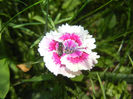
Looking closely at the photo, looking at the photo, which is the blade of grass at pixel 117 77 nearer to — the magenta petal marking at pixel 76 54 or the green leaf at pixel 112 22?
the magenta petal marking at pixel 76 54

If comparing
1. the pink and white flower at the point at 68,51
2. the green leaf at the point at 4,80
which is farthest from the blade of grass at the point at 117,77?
the green leaf at the point at 4,80

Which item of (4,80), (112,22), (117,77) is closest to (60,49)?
(4,80)

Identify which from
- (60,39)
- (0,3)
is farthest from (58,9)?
(60,39)

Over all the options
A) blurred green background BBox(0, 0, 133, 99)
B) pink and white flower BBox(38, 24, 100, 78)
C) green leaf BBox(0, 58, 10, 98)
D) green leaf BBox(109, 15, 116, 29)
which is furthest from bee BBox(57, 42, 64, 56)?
green leaf BBox(109, 15, 116, 29)

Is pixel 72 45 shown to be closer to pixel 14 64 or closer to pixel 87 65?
pixel 87 65

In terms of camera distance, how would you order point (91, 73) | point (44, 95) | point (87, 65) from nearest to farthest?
point (87, 65), point (91, 73), point (44, 95)

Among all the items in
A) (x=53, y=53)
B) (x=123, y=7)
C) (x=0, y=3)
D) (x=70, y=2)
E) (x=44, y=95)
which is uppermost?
(x=70, y=2)

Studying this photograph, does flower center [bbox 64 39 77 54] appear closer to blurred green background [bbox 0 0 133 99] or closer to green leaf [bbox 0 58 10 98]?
blurred green background [bbox 0 0 133 99]

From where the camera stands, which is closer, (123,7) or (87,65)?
(87,65)
